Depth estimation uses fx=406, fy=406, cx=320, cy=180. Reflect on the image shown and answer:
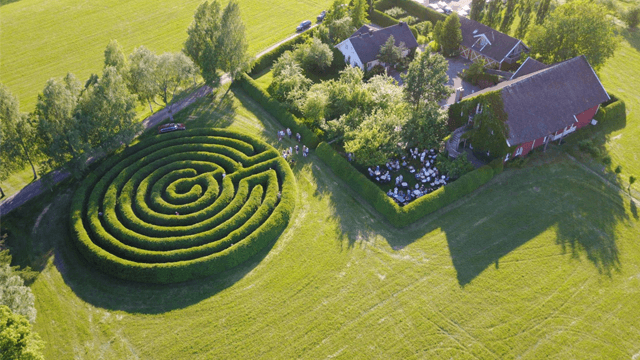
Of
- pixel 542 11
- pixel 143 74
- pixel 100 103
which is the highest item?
pixel 143 74

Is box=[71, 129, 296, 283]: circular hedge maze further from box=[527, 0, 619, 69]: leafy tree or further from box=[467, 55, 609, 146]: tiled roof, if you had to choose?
box=[527, 0, 619, 69]: leafy tree

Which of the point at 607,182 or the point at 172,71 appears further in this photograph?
the point at 172,71

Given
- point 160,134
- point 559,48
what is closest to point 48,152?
point 160,134

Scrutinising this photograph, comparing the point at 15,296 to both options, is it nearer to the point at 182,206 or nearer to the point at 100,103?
the point at 182,206

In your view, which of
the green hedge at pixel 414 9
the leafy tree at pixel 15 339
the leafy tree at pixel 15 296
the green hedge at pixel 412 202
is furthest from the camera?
the green hedge at pixel 414 9

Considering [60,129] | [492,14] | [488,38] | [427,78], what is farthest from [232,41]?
[492,14]

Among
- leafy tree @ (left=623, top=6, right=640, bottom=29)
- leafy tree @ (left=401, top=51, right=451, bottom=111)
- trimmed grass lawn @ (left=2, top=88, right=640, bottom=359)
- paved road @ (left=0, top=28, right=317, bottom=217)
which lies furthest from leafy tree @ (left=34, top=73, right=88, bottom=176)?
leafy tree @ (left=623, top=6, right=640, bottom=29)

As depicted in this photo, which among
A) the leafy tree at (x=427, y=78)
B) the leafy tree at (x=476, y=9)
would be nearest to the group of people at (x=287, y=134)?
the leafy tree at (x=427, y=78)

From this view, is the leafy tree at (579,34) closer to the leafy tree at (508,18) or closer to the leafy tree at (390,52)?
the leafy tree at (508,18)
